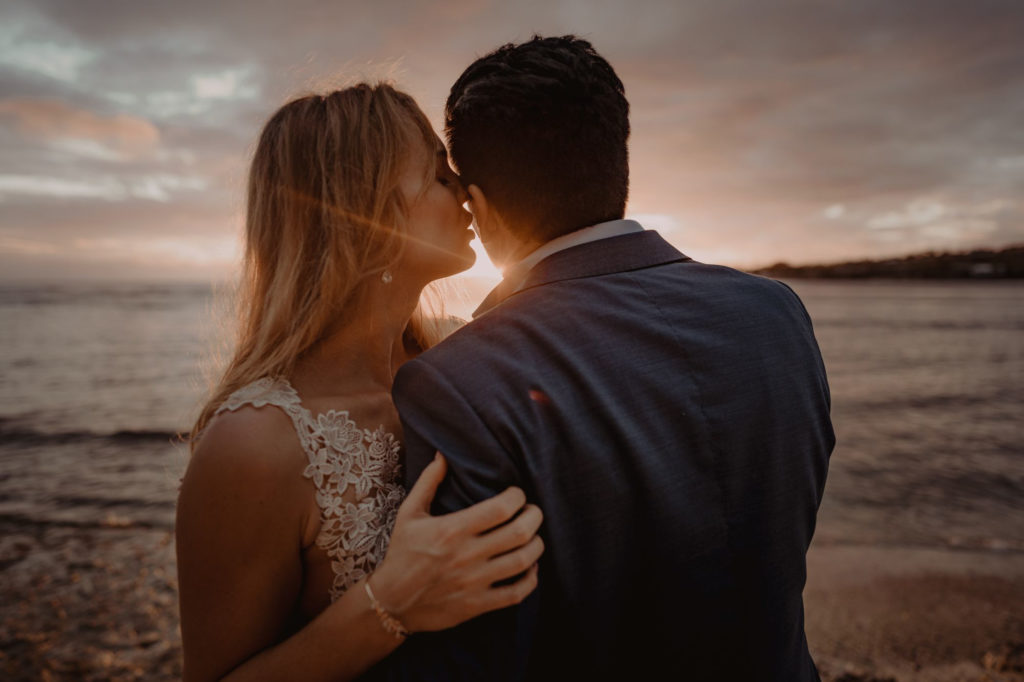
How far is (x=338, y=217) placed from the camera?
6.95ft

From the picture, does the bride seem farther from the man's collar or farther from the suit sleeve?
the man's collar

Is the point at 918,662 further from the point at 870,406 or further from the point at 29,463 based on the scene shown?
the point at 29,463

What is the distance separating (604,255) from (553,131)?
432mm

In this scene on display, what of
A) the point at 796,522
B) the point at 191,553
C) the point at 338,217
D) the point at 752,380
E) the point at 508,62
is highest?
the point at 508,62

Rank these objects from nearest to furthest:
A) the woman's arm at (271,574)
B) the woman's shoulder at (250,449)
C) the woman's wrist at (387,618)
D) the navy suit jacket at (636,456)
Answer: the navy suit jacket at (636,456) < the woman's arm at (271,574) < the woman's wrist at (387,618) < the woman's shoulder at (250,449)

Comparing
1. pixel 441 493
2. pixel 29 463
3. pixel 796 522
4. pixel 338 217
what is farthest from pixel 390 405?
pixel 29 463

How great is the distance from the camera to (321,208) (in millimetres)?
2137

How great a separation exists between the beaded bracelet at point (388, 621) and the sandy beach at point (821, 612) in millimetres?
3675

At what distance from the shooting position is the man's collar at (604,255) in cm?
149

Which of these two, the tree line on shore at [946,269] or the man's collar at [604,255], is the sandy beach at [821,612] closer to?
the man's collar at [604,255]

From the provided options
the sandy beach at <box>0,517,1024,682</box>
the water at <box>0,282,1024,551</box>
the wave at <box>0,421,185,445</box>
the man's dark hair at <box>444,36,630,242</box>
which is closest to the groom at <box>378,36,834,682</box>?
the man's dark hair at <box>444,36,630,242</box>

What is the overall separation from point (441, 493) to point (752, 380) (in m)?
0.78

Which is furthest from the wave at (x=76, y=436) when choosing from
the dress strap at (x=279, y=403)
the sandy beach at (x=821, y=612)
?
the dress strap at (x=279, y=403)

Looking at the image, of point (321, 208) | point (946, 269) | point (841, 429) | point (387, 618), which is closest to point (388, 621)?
point (387, 618)
